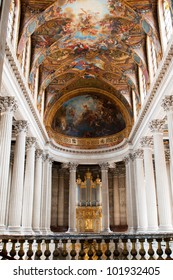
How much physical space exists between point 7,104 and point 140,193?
12588 millimetres

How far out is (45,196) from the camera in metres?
22.6

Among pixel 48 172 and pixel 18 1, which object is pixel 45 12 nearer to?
pixel 18 1

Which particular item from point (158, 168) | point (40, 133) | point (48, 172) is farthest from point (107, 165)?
point (158, 168)

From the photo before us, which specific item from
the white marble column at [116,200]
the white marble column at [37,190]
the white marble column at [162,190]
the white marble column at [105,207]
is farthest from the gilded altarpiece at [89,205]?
the white marble column at [162,190]

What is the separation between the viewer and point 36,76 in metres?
20.1

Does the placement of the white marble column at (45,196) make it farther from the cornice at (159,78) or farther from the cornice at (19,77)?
the cornice at (159,78)

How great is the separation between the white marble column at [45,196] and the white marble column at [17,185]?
7312 mm

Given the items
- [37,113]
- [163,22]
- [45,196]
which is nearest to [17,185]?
[37,113]

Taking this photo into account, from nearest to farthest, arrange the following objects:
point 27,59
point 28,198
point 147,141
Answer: point 27,59
point 28,198
point 147,141

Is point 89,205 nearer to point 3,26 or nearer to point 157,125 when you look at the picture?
point 157,125

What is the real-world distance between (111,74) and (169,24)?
8.89m

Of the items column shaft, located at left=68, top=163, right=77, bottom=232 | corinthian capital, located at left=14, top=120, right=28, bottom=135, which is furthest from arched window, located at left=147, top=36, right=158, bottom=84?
column shaft, located at left=68, top=163, right=77, bottom=232

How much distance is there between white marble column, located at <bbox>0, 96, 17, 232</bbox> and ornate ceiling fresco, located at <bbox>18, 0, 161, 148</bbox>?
10.6 ft

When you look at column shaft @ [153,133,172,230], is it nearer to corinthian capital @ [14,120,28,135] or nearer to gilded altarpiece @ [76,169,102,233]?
corinthian capital @ [14,120,28,135]
